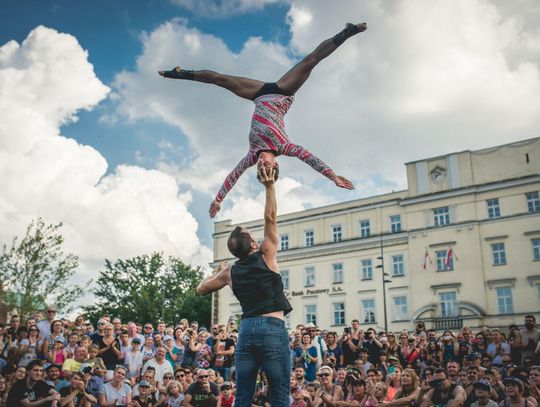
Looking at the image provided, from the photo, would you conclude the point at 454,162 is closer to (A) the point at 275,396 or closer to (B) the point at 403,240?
(B) the point at 403,240

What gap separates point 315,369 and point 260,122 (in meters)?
8.37

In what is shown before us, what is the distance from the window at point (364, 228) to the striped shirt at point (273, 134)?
124 feet

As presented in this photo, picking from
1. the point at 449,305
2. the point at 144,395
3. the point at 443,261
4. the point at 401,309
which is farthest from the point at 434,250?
the point at 144,395

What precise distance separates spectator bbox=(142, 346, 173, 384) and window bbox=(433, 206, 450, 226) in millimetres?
30197

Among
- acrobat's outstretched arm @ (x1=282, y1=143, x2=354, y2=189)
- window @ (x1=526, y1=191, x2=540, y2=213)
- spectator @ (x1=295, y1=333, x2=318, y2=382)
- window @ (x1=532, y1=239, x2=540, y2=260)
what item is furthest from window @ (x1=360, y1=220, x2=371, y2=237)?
acrobat's outstretched arm @ (x1=282, y1=143, x2=354, y2=189)

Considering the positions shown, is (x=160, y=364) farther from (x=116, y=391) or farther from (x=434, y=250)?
(x=434, y=250)

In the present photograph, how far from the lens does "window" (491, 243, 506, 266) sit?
36188 millimetres

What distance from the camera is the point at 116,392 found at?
11.2m

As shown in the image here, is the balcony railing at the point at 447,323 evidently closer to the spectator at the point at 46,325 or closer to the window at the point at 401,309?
the window at the point at 401,309

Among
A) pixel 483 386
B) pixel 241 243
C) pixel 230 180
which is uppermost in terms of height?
pixel 230 180

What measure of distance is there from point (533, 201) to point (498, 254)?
4.09m

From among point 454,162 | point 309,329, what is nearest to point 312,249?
point 454,162

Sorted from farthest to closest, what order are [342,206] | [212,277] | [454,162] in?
[342,206] → [454,162] → [212,277]

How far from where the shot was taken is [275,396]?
433 centimetres
